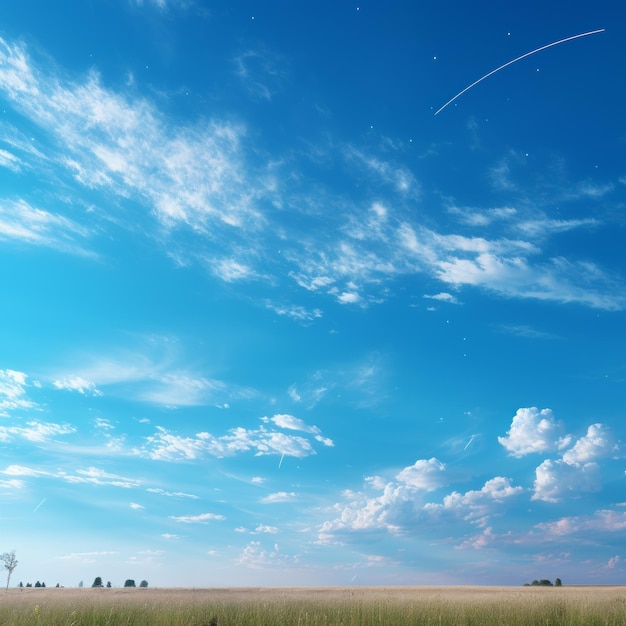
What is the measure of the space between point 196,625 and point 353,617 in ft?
19.1

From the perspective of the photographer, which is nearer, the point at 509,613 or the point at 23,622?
the point at 23,622

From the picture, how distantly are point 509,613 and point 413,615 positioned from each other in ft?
16.3

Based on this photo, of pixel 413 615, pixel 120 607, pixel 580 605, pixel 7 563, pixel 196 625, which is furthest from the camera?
pixel 7 563

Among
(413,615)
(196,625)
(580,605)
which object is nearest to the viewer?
(196,625)

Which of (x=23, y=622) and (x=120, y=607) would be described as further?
(x=120, y=607)

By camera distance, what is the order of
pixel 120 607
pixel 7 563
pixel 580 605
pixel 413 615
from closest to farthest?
pixel 413 615, pixel 120 607, pixel 580 605, pixel 7 563

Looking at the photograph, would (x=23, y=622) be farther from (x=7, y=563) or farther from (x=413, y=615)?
(x=7, y=563)

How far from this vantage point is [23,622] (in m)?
20.9

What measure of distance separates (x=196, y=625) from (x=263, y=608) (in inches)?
117

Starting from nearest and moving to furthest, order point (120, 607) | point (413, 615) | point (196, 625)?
point (196, 625), point (413, 615), point (120, 607)

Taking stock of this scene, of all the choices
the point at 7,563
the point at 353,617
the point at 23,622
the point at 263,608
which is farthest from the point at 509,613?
the point at 7,563

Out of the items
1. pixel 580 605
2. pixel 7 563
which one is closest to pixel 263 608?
pixel 580 605

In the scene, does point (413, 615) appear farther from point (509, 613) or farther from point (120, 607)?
point (120, 607)

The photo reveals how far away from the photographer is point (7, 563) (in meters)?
90.9
